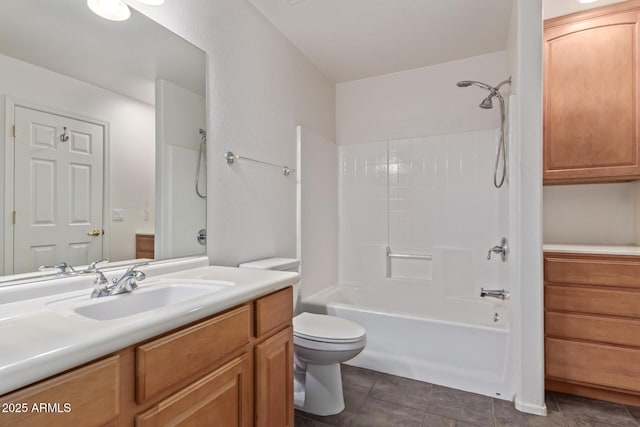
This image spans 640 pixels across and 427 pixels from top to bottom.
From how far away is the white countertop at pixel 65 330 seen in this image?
0.56 metres

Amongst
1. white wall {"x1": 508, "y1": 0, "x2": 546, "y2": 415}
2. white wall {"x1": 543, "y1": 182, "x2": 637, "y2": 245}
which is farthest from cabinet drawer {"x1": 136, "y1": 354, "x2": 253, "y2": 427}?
white wall {"x1": 543, "y1": 182, "x2": 637, "y2": 245}

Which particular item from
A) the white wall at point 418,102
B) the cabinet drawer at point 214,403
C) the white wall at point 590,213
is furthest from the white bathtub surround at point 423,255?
the cabinet drawer at point 214,403

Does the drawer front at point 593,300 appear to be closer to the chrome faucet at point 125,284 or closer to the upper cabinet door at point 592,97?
the upper cabinet door at point 592,97

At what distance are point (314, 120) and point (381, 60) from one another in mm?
757

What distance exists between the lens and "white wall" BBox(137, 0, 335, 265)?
173 cm

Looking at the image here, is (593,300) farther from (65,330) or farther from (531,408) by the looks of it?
(65,330)

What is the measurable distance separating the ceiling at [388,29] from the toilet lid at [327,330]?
1960mm

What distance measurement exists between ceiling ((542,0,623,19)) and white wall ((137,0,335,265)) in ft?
5.66

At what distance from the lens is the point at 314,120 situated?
9.39 feet

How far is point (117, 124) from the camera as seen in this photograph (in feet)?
4.27

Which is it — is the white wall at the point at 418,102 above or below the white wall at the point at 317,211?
above

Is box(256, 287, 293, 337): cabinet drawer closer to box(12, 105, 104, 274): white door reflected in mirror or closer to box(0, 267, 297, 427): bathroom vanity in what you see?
box(0, 267, 297, 427): bathroom vanity

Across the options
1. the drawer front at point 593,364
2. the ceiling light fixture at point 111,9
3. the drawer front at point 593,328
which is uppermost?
the ceiling light fixture at point 111,9

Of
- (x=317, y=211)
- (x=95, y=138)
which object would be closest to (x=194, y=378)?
(x=95, y=138)
